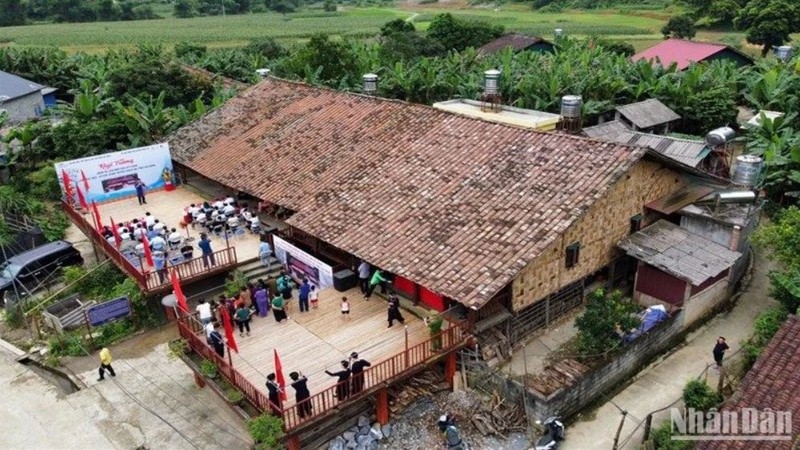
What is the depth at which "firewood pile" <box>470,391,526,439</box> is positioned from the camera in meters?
16.5

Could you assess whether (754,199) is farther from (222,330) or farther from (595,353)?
(222,330)

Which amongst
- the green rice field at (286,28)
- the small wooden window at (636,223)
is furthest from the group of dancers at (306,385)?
the green rice field at (286,28)

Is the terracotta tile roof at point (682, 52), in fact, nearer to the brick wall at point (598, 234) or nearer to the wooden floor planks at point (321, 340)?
the brick wall at point (598, 234)

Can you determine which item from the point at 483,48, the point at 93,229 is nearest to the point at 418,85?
the point at 483,48

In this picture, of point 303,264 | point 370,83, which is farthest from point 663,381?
point 370,83

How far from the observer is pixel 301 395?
15.0 meters

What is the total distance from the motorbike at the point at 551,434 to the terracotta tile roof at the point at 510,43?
4634 centimetres

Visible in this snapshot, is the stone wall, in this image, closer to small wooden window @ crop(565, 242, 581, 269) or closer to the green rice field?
small wooden window @ crop(565, 242, 581, 269)

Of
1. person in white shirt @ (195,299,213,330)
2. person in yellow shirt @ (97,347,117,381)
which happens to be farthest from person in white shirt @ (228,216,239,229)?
person in yellow shirt @ (97,347,117,381)

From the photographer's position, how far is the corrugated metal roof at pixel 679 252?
19156 millimetres

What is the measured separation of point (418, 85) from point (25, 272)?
26580mm

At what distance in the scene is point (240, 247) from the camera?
23.5m

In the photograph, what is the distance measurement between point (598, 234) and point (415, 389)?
712 cm

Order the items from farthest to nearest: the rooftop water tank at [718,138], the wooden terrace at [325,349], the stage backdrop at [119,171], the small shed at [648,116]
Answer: the small shed at [648,116] < the stage backdrop at [119,171] < the rooftop water tank at [718,138] < the wooden terrace at [325,349]
